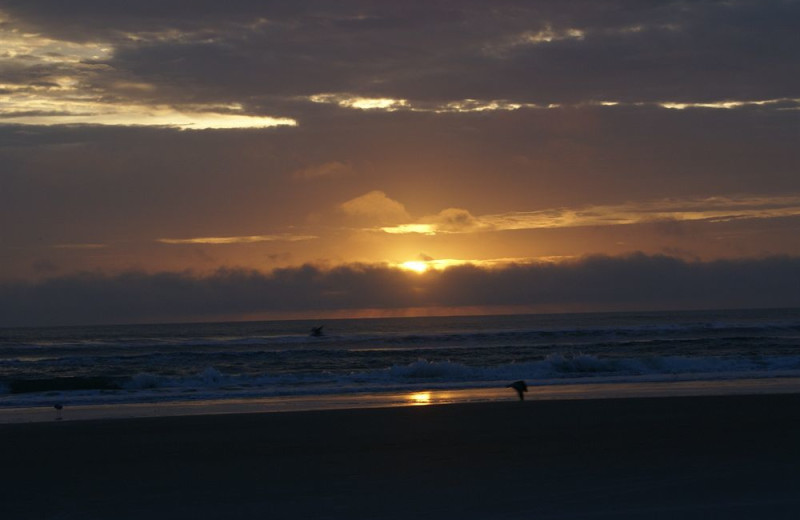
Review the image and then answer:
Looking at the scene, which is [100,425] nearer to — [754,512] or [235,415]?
[235,415]

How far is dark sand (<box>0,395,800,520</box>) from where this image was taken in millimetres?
8148

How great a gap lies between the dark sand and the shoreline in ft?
7.76

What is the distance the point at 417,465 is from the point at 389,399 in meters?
9.62

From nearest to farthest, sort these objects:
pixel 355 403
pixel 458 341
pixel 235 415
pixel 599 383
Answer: pixel 235 415 < pixel 355 403 < pixel 599 383 < pixel 458 341

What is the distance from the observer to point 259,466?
1025 centimetres

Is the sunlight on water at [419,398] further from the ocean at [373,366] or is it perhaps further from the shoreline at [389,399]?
the ocean at [373,366]

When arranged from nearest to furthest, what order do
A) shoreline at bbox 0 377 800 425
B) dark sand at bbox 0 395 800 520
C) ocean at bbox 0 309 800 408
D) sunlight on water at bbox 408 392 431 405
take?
dark sand at bbox 0 395 800 520, shoreline at bbox 0 377 800 425, sunlight on water at bbox 408 392 431 405, ocean at bbox 0 309 800 408

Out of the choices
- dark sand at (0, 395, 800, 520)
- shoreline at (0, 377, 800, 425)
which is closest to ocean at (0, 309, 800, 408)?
shoreline at (0, 377, 800, 425)

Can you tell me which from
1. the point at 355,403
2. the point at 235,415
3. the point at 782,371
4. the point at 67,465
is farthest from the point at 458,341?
the point at 67,465

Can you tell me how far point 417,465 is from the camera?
10.1 metres

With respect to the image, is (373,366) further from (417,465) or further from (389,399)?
(417,465)

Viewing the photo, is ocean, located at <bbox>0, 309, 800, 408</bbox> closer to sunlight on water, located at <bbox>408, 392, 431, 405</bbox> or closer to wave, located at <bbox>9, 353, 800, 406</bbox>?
wave, located at <bbox>9, 353, 800, 406</bbox>

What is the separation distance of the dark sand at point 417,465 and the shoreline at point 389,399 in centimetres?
236

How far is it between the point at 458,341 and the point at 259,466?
4221 cm
